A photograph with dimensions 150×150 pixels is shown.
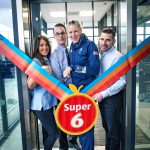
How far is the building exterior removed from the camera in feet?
6.17

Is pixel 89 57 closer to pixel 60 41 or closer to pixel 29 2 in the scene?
pixel 60 41

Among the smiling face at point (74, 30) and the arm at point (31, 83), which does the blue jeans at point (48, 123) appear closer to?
the arm at point (31, 83)

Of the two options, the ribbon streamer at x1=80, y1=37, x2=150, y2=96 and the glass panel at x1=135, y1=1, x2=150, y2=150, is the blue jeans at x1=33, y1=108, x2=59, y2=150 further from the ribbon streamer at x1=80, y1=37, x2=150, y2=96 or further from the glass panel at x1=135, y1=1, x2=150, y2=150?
the glass panel at x1=135, y1=1, x2=150, y2=150

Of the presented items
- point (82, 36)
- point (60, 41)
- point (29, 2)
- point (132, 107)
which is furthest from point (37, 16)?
point (132, 107)

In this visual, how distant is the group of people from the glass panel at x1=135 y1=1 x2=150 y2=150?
0.34 m

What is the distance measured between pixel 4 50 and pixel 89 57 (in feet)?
2.56

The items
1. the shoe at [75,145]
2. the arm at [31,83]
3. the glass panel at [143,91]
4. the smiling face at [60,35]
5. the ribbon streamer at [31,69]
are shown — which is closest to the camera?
the ribbon streamer at [31,69]

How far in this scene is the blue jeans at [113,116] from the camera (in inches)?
83.3

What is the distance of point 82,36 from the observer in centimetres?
197

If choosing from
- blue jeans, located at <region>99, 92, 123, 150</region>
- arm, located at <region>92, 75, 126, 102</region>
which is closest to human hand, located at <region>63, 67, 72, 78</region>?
arm, located at <region>92, 75, 126, 102</region>

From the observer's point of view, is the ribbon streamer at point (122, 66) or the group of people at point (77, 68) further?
the group of people at point (77, 68)

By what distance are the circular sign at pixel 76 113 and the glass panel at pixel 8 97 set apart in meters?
0.66

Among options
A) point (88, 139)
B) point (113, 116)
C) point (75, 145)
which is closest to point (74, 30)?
point (113, 116)

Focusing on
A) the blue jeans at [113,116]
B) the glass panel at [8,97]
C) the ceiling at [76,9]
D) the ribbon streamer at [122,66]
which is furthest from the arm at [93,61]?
the ceiling at [76,9]
